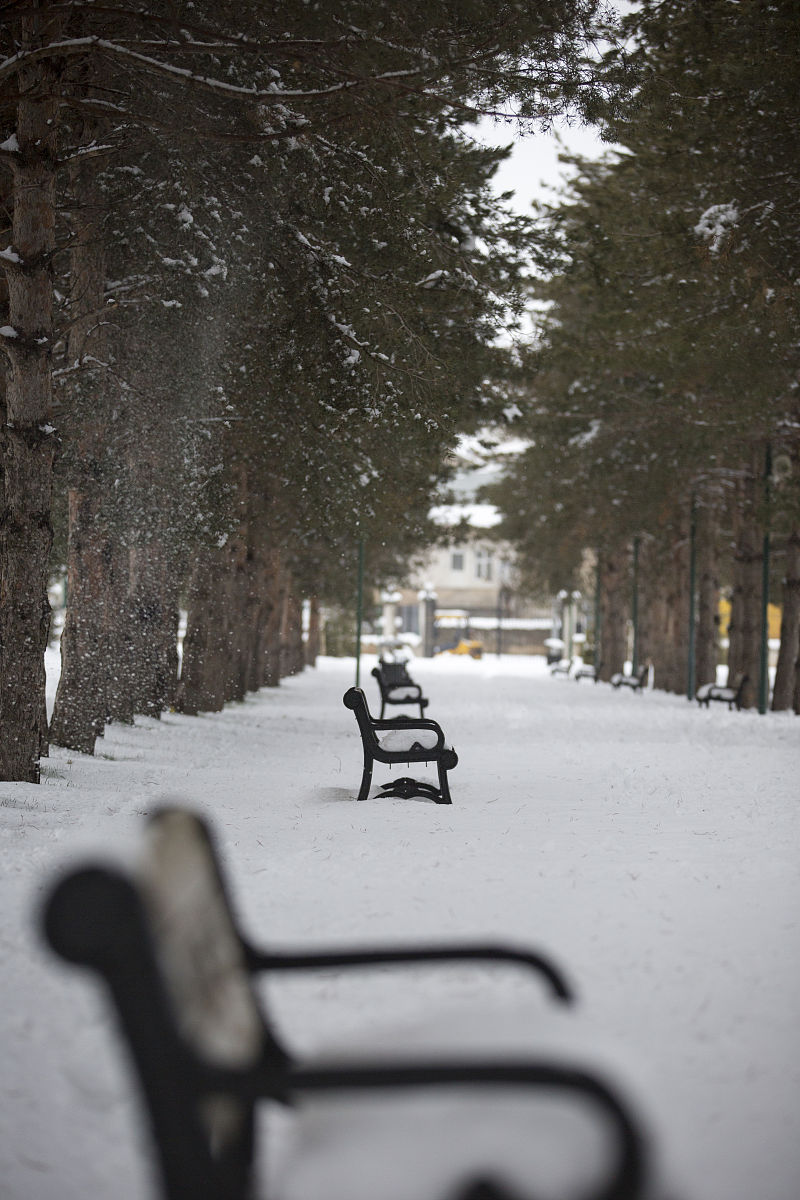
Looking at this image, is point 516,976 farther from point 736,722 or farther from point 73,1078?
point 736,722

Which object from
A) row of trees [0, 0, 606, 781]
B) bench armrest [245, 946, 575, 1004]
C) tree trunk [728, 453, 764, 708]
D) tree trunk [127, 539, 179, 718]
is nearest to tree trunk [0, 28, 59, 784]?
row of trees [0, 0, 606, 781]

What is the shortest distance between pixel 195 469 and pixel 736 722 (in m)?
10.9

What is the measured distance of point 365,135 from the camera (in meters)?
11.0

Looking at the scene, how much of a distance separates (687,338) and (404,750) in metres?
8.91

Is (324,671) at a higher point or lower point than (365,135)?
lower

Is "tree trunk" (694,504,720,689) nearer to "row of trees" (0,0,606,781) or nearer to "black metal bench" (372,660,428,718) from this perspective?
"black metal bench" (372,660,428,718)

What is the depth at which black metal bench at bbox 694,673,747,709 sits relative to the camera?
26159 millimetres

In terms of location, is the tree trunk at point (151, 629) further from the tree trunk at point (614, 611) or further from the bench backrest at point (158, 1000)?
the tree trunk at point (614, 611)

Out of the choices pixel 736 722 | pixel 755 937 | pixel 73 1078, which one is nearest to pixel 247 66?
pixel 755 937

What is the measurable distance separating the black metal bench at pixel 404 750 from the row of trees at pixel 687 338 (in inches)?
195

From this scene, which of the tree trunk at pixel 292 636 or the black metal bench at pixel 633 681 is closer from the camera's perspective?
the black metal bench at pixel 633 681

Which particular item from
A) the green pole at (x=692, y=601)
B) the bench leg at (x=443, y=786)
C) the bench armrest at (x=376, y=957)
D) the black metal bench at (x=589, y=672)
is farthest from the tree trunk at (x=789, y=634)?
the bench armrest at (x=376, y=957)

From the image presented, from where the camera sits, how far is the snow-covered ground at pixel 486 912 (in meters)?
3.60

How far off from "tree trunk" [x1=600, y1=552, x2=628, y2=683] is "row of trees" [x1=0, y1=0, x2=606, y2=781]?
2091 centimetres
